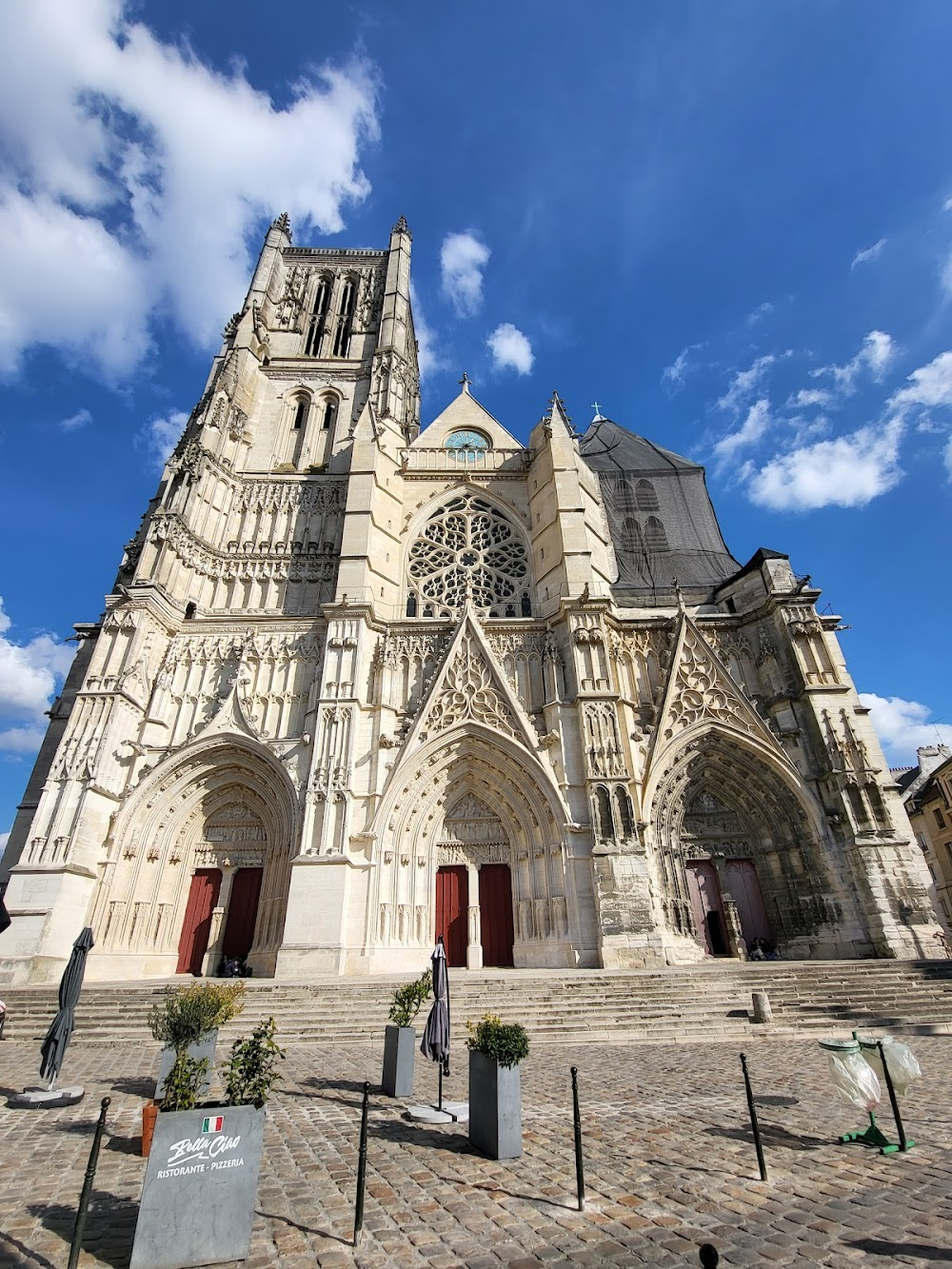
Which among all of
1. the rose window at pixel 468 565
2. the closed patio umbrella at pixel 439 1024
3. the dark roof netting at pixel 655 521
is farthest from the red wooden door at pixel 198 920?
the dark roof netting at pixel 655 521

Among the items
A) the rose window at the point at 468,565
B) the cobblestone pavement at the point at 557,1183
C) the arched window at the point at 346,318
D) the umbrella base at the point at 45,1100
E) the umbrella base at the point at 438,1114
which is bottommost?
the cobblestone pavement at the point at 557,1183

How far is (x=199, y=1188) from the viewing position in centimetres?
284

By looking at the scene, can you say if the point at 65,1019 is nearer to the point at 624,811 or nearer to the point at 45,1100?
the point at 45,1100

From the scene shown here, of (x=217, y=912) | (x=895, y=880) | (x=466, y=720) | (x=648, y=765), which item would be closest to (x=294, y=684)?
(x=466, y=720)

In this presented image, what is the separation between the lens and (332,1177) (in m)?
3.78

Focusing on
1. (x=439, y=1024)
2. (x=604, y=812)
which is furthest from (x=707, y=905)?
(x=439, y=1024)

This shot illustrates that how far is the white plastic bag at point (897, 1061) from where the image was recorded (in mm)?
4492

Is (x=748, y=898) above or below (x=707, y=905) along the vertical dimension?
above

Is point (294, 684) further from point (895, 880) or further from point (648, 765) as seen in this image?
point (895, 880)

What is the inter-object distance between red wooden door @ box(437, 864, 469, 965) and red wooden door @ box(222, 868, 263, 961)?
4244 millimetres

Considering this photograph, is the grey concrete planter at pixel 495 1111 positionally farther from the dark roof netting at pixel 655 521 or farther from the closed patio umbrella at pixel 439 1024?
the dark roof netting at pixel 655 521

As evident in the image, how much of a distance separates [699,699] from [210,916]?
12.9m

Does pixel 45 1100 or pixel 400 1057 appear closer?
pixel 45 1100

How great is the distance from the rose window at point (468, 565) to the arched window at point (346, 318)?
10524 millimetres
